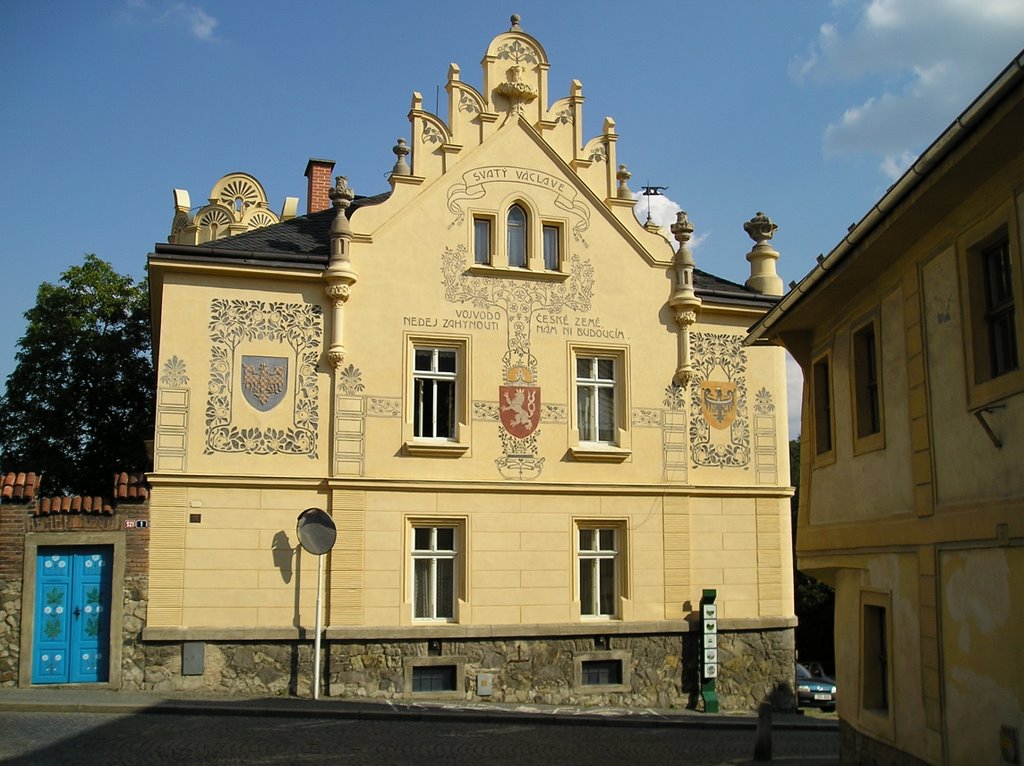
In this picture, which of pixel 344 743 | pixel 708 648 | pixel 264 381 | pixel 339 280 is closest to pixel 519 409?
pixel 339 280

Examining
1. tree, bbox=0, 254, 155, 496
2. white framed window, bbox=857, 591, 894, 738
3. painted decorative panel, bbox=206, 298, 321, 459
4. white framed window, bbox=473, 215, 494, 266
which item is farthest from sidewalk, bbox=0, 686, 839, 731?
tree, bbox=0, 254, 155, 496

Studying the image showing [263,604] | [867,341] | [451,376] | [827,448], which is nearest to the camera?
[867,341]

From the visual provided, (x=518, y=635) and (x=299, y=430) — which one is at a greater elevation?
(x=299, y=430)

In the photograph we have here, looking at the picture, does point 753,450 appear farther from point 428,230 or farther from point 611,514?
point 428,230

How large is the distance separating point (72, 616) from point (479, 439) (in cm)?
818

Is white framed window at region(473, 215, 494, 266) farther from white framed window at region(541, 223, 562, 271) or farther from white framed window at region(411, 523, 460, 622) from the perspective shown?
white framed window at region(411, 523, 460, 622)

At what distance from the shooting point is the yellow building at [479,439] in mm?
19641

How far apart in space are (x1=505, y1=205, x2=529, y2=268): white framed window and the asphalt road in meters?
9.54

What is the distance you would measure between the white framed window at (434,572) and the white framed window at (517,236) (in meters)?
5.80

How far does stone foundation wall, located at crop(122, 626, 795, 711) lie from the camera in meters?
19.0

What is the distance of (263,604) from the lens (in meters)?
19.5

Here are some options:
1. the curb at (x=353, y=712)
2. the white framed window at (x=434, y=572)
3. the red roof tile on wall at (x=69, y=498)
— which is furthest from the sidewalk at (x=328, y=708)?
the red roof tile on wall at (x=69, y=498)

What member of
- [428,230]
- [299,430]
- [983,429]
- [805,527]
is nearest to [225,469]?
[299,430]

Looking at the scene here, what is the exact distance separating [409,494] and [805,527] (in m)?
8.06
